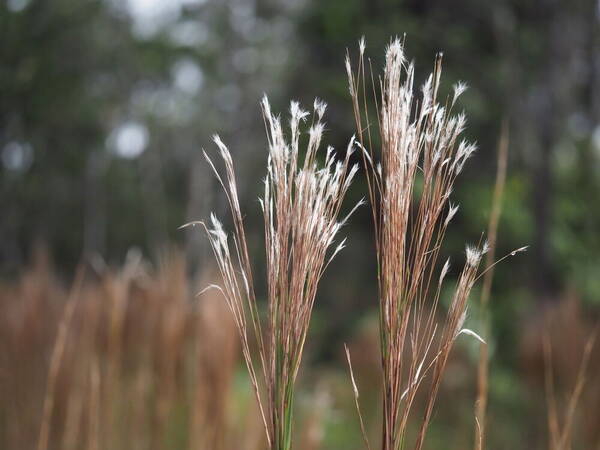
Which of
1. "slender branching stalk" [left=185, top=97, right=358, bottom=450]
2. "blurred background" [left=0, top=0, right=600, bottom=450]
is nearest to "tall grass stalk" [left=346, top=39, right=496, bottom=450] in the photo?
"slender branching stalk" [left=185, top=97, right=358, bottom=450]

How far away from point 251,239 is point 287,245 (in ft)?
35.2

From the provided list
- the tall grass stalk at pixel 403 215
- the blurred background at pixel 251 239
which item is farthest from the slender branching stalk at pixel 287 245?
the blurred background at pixel 251 239

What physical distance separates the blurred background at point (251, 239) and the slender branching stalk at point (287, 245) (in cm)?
62

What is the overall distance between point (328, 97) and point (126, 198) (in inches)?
306

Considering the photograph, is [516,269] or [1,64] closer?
[1,64]

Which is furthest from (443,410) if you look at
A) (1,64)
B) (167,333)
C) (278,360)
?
(278,360)

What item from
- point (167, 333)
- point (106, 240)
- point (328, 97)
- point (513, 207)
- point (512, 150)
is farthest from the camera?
→ point (106, 240)

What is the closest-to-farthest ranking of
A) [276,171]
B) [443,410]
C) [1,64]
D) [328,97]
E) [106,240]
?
[276,171] < [1,64] < [443,410] < [328,97] < [106,240]

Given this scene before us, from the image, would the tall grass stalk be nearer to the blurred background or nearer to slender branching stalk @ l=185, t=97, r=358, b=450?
slender branching stalk @ l=185, t=97, r=358, b=450

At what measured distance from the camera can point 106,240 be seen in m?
12.7

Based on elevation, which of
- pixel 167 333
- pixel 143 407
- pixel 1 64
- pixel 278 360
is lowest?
pixel 143 407

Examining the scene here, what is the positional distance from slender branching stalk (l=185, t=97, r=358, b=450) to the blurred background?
24.5 inches

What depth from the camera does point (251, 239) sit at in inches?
442

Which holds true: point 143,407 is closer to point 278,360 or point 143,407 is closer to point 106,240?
point 278,360
